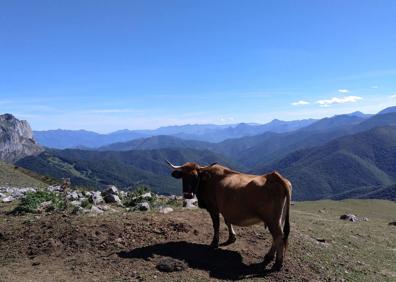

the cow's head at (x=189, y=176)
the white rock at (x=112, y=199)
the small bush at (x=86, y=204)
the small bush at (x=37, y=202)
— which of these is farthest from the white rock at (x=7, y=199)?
the cow's head at (x=189, y=176)

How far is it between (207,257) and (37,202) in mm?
8317

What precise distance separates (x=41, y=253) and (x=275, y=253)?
7.07 m

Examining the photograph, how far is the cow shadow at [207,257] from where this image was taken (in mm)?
12414

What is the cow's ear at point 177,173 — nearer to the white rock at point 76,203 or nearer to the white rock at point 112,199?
the white rock at point 76,203

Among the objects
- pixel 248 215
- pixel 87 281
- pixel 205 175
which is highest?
pixel 205 175

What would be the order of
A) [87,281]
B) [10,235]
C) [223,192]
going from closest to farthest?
[87,281], [223,192], [10,235]

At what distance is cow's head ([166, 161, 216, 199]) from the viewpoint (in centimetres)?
1426

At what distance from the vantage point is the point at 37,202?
18.0 meters

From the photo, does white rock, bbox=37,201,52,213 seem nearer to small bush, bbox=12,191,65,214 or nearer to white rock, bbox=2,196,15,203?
small bush, bbox=12,191,65,214

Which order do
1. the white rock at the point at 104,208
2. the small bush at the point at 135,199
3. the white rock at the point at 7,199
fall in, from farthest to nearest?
the white rock at the point at 7,199 → the small bush at the point at 135,199 → the white rock at the point at 104,208

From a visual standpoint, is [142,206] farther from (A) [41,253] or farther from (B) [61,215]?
(A) [41,253]

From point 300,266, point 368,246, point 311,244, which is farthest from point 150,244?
point 368,246

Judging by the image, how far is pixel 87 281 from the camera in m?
11.5

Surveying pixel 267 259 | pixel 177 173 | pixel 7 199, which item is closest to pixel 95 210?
pixel 177 173
